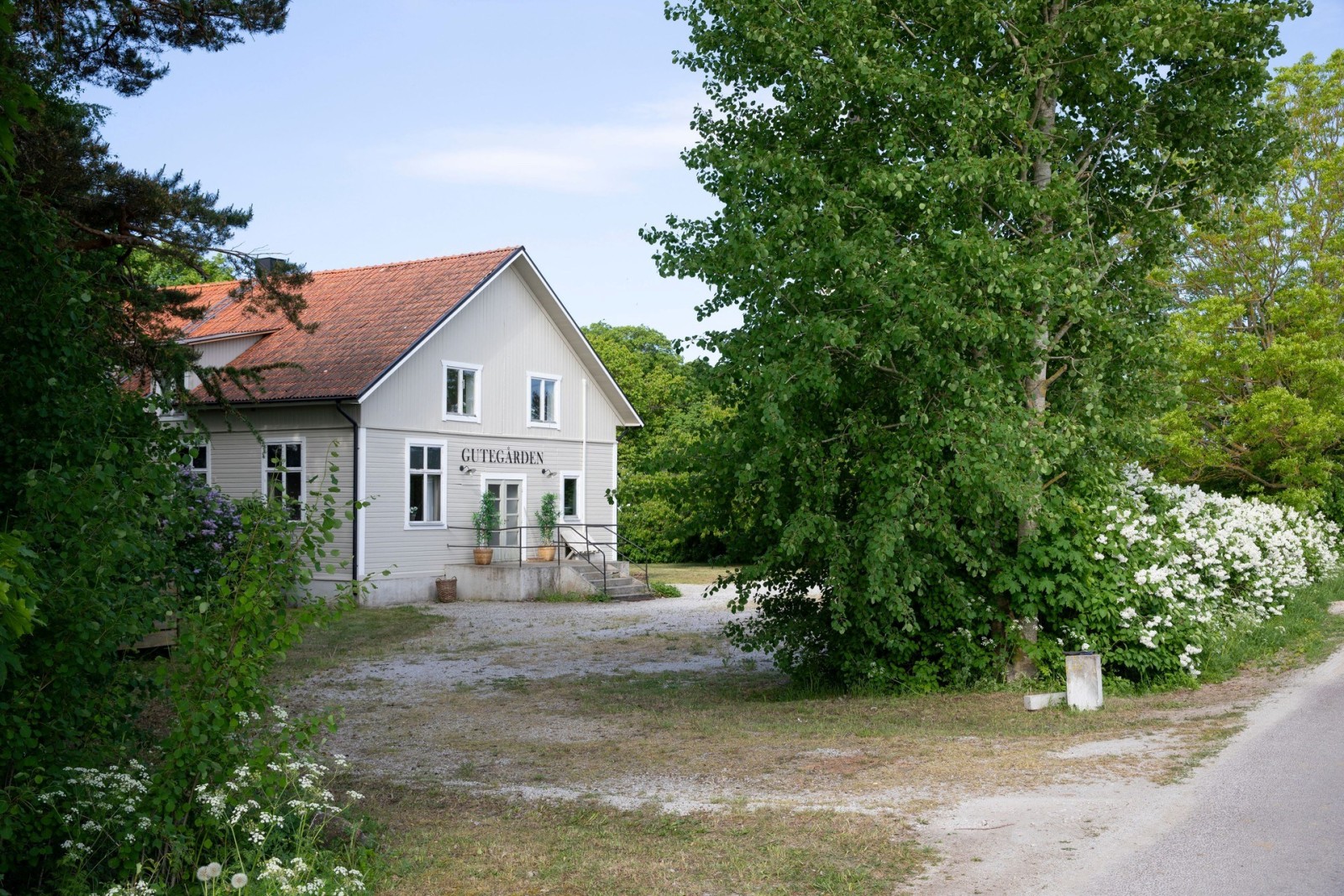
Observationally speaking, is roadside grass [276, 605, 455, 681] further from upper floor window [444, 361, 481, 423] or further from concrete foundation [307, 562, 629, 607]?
upper floor window [444, 361, 481, 423]

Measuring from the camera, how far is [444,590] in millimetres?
26859

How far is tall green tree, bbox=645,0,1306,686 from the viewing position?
1077cm

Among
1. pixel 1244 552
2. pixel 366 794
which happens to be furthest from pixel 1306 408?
pixel 366 794

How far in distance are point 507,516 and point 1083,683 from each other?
20.0m

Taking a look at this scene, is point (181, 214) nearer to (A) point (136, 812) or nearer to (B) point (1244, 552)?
(A) point (136, 812)

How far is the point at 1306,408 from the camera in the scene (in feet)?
77.4

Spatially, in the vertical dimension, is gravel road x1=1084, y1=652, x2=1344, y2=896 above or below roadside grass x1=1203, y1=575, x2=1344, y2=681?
below

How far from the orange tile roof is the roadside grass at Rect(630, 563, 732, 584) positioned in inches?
382

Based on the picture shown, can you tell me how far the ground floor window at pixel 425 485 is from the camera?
2686cm

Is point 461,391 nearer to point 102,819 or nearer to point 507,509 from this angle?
point 507,509

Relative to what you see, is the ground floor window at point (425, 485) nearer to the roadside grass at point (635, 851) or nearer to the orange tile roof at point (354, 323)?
the orange tile roof at point (354, 323)

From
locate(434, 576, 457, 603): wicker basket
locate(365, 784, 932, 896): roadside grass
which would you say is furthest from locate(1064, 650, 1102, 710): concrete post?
locate(434, 576, 457, 603): wicker basket

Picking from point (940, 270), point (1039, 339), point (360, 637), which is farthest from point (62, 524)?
point (360, 637)

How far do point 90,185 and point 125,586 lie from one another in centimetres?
821
